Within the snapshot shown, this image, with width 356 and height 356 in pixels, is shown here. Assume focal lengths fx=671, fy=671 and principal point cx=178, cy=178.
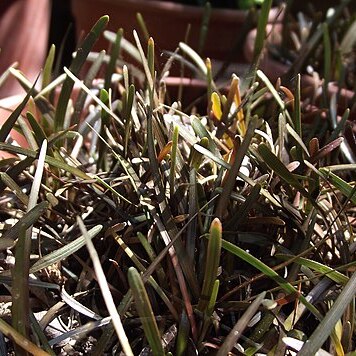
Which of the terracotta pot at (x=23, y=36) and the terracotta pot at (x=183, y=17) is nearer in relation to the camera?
the terracotta pot at (x=23, y=36)

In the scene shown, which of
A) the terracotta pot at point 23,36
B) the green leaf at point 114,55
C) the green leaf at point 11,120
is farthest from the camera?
the terracotta pot at point 23,36

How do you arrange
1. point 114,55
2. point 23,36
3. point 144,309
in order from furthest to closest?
point 23,36 < point 114,55 < point 144,309

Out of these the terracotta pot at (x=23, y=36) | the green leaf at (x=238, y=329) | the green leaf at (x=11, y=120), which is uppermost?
the green leaf at (x=11, y=120)

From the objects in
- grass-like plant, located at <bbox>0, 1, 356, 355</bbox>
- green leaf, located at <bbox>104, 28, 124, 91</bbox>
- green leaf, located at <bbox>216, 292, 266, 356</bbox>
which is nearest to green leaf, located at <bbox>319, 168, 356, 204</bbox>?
grass-like plant, located at <bbox>0, 1, 356, 355</bbox>

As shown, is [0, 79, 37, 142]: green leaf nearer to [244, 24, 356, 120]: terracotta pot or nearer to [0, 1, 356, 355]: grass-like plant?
[0, 1, 356, 355]: grass-like plant

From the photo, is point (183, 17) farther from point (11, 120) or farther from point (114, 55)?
point (11, 120)

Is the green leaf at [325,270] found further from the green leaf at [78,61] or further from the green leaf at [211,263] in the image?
the green leaf at [78,61]

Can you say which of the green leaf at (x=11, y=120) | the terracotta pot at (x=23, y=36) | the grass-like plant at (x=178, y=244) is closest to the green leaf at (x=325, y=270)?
the grass-like plant at (x=178, y=244)

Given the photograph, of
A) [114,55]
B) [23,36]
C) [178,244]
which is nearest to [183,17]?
[23,36]

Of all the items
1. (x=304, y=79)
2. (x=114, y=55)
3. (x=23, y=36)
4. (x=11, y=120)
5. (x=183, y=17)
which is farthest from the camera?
(x=183, y=17)
